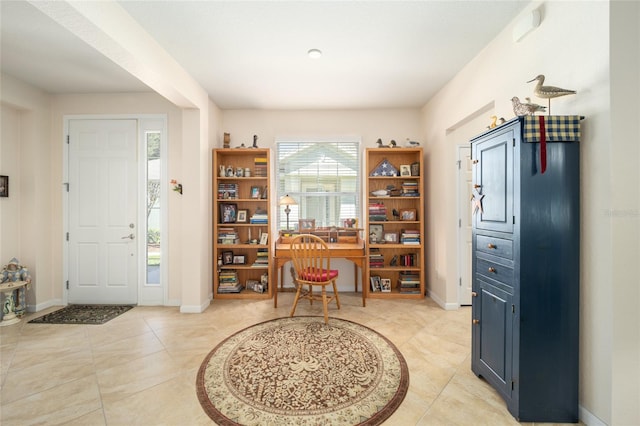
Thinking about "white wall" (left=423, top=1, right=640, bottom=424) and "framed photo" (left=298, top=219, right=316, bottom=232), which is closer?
"white wall" (left=423, top=1, right=640, bottom=424)

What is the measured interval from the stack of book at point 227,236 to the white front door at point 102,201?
1.03 metres

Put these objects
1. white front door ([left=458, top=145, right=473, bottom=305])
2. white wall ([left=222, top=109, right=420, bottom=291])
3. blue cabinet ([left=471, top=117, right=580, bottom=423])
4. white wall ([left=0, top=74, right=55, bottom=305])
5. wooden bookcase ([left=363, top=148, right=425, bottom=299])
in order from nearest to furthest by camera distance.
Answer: blue cabinet ([left=471, top=117, right=580, bottom=423]), white wall ([left=0, top=74, right=55, bottom=305]), white front door ([left=458, top=145, right=473, bottom=305]), wooden bookcase ([left=363, top=148, right=425, bottom=299]), white wall ([left=222, top=109, right=420, bottom=291])

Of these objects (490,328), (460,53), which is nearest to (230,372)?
(490,328)

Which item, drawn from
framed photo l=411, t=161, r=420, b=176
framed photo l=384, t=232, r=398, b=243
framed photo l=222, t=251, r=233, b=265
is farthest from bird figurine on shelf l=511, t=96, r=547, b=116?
framed photo l=222, t=251, r=233, b=265

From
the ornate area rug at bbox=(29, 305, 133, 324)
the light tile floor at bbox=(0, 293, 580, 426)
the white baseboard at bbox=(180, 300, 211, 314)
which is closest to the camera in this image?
the light tile floor at bbox=(0, 293, 580, 426)

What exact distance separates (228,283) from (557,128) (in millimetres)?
3798

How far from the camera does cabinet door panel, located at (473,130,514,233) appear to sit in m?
1.68

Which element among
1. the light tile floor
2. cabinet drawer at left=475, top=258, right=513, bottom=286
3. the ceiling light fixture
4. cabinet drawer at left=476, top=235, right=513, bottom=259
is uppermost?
the ceiling light fixture

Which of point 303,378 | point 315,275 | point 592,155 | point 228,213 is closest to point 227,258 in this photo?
point 228,213

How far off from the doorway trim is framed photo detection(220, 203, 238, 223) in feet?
2.29

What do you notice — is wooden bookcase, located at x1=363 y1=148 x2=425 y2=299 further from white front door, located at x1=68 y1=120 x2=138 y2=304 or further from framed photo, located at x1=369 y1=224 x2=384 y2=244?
white front door, located at x1=68 y1=120 x2=138 y2=304

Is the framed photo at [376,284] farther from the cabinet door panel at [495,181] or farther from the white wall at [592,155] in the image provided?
the white wall at [592,155]

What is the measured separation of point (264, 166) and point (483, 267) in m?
2.98

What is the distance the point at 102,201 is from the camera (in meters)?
3.59
